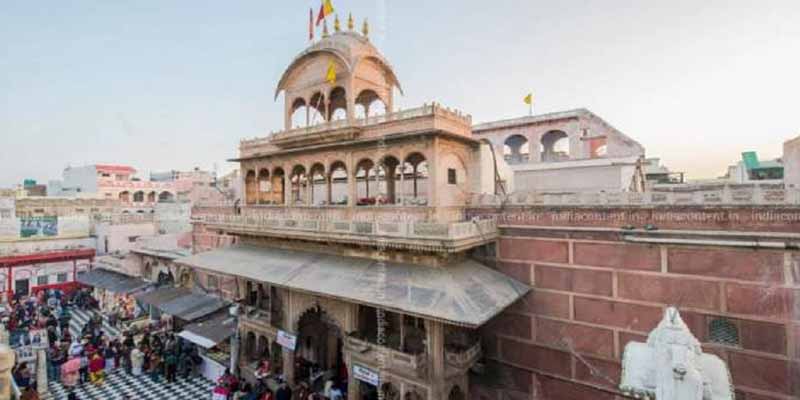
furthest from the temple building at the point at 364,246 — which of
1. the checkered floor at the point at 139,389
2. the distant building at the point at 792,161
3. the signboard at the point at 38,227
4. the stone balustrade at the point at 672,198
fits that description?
the signboard at the point at 38,227

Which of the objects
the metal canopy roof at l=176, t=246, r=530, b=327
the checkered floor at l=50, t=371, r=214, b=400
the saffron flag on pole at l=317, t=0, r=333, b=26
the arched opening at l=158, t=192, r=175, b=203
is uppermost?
the saffron flag on pole at l=317, t=0, r=333, b=26

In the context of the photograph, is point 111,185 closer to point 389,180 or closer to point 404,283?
point 389,180

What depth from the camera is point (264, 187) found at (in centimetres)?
1783

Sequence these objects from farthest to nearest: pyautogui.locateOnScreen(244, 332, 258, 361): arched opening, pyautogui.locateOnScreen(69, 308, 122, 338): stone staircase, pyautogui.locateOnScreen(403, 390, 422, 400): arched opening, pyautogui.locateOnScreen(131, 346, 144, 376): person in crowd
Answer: pyautogui.locateOnScreen(69, 308, 122, 338): stone staircase, pyautogui.locateOnScreen(131, 346, 144, 376): person in crowd, pyautogui.locateOnScreen(244, 332, 258, 361): arched opening, pyautogui.locateOnScreen(403, 390, 422, 400): arched opening

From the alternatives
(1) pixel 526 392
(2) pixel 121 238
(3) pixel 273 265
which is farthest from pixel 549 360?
(2) pixel 121 238

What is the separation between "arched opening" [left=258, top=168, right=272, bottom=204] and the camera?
16.9 m

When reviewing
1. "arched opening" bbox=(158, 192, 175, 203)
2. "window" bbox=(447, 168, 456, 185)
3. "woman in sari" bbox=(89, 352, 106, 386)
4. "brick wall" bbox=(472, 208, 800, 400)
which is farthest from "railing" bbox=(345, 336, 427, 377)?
"arched opening" bbox=(158, 192, 175, 203)

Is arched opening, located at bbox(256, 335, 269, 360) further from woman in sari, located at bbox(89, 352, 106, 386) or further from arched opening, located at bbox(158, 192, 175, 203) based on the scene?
arched opening, located at bbox(158, 192, 175, 203)

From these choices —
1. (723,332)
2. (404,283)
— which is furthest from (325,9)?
(723,332)

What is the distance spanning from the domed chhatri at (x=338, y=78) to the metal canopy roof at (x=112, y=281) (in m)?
14.7

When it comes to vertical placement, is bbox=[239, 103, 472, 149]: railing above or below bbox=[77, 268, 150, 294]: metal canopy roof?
above

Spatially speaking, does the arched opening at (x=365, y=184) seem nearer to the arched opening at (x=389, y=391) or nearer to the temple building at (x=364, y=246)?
the temple building at (x=364, y=246)

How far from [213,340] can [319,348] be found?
13.4 ft

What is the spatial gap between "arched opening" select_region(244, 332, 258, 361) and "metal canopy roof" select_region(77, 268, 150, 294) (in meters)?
10.3
